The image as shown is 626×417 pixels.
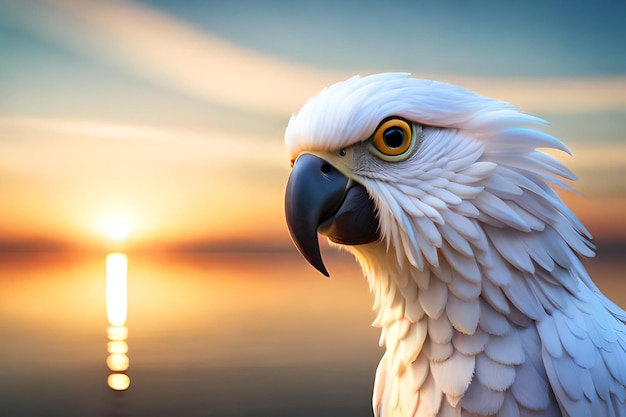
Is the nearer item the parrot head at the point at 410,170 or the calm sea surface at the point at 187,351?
the parrot head at the point at 410,170

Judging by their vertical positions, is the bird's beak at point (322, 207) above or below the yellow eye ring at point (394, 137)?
below

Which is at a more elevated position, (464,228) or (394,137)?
(394,137)

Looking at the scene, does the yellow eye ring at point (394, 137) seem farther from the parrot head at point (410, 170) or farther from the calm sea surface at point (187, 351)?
the calm sea surface at point (187, 351)

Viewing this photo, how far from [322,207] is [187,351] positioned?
3152 millimetres

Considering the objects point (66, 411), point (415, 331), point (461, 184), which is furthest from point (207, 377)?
point (461, 184)

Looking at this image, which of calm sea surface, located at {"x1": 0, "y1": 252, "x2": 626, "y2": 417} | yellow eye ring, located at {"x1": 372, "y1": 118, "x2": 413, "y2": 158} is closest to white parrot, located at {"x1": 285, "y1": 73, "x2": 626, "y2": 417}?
yellow eye ring, located at {"x1": 372, "y1": 118, "x2": 413, "y2": 158}

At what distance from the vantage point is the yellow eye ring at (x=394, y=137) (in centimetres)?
122

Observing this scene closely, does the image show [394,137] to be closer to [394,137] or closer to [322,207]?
[394,137]

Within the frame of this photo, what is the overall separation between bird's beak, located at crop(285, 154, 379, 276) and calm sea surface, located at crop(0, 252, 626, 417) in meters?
1.92

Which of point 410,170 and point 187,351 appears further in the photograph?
point 187,351

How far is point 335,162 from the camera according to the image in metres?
1.24

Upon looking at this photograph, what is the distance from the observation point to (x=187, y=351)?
405 cm

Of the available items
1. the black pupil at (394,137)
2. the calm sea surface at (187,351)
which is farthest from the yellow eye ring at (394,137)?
the calm sea surface at (187,351)

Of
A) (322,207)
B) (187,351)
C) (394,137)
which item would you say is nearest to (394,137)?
(394,137)
